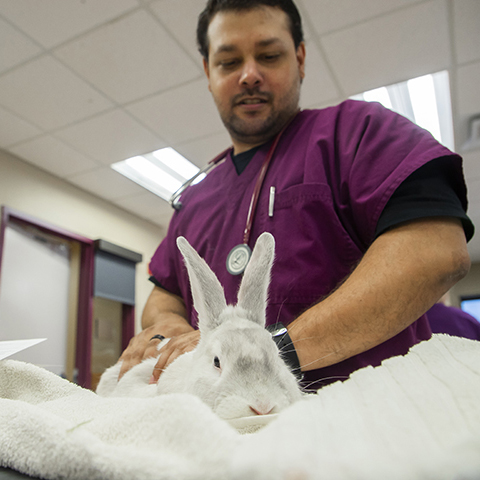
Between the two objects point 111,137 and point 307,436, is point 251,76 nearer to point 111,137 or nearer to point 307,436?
point 307,436

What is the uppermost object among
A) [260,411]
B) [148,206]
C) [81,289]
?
[148,206]

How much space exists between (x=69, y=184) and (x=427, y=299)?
3.80m

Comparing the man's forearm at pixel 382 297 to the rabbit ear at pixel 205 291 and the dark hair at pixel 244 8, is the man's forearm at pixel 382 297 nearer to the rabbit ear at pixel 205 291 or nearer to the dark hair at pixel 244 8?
the rabbit ear at pixel 205 291

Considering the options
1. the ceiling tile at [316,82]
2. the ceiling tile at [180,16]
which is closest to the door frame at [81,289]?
the ceiling tile at [180,16]

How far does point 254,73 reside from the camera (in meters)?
0.90

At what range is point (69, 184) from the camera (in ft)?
12.3

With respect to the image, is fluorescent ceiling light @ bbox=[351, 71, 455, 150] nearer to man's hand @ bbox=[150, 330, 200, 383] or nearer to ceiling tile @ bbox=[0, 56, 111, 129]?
ceiling tile @ bbox=[0, 56, 111, 129]

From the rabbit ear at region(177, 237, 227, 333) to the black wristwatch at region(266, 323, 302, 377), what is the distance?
0.07 metres

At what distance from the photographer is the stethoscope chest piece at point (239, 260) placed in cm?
57

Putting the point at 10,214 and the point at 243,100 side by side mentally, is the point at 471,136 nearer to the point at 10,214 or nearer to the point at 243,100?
the point at 243,100

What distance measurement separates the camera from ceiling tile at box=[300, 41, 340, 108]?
236cm

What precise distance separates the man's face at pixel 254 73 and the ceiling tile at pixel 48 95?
1831 mm

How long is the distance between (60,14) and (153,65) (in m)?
0.55

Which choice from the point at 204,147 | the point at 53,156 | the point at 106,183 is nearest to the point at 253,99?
the point at 204,147
